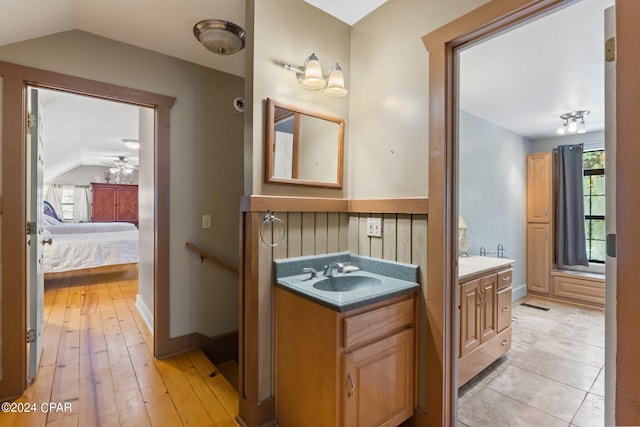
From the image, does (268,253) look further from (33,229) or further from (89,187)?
(89,187)

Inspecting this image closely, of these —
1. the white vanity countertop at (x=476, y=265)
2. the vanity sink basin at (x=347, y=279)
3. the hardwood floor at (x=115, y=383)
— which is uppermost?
the vanity sink basin at (x=347, y=279)

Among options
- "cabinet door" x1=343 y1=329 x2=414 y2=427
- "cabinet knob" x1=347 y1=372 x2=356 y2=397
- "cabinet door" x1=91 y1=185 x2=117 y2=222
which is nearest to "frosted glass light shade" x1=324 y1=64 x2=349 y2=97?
"cabinet door" x1=343 y1=329 x2=414 y2=427

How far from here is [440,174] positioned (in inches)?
59.6

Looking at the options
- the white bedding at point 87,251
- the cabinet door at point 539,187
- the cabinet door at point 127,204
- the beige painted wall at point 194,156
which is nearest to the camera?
the beige painted wall at point 194,156

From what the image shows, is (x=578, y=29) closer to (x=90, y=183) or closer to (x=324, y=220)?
(x=324, y=220)

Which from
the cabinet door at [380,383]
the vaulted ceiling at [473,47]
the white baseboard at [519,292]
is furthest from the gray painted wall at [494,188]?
the cabinet door at [380,383]

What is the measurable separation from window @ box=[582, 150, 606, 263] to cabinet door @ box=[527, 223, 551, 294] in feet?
2.07

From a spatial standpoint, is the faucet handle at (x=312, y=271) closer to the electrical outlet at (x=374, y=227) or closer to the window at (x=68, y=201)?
the electrical outlet at (x=374, y=227)

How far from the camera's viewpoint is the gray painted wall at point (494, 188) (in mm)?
3365

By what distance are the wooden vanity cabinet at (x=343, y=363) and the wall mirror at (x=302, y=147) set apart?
2.32ft

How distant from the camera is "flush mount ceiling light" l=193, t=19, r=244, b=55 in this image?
1948 mm

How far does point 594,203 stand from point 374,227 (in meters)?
4.40

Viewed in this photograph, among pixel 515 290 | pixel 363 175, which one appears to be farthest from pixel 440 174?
pixel 515 290

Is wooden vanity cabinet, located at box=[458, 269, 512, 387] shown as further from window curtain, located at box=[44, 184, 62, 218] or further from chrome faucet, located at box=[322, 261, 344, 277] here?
window curtain, located at box=[44, 184, 62, 218]
